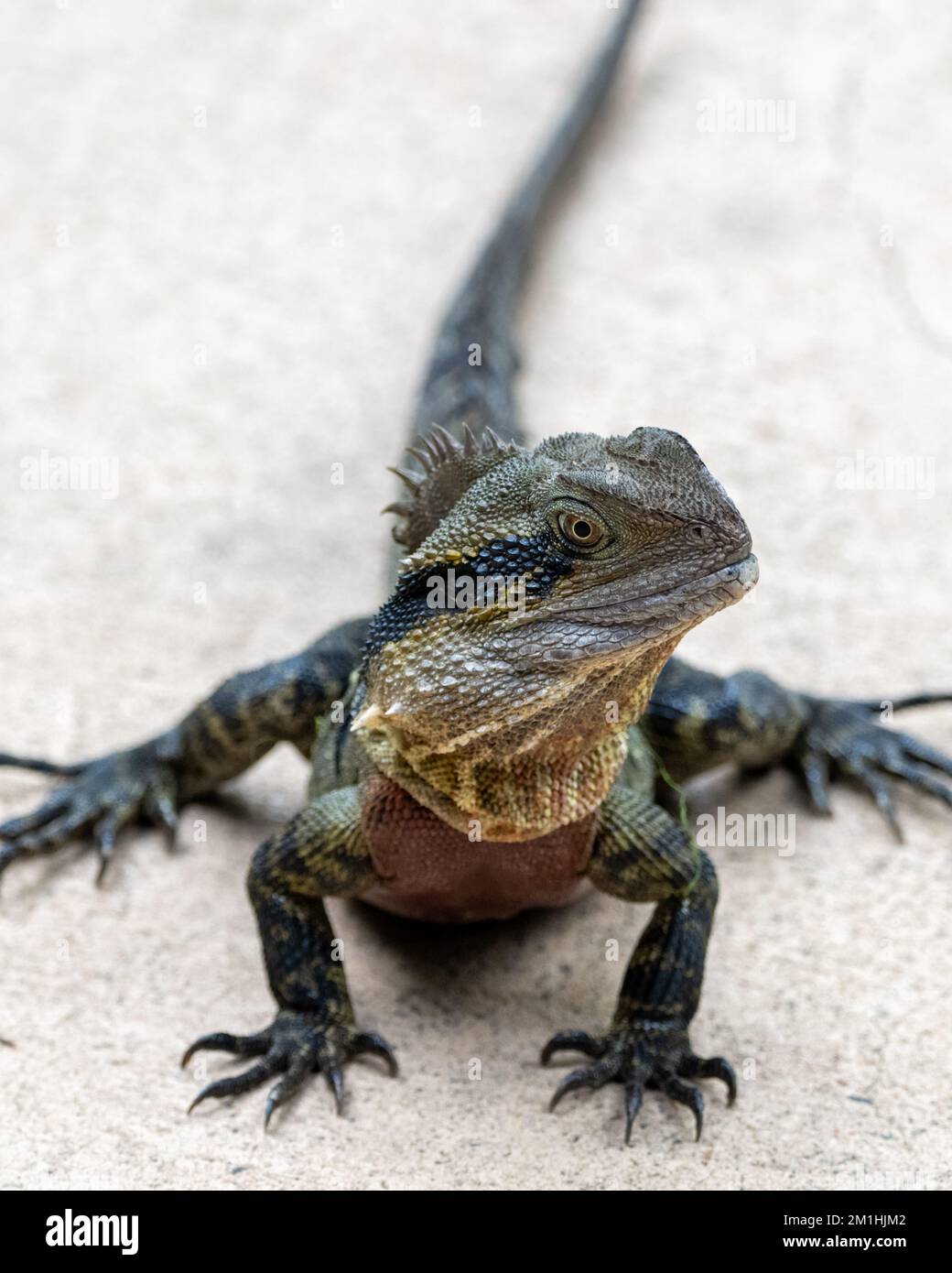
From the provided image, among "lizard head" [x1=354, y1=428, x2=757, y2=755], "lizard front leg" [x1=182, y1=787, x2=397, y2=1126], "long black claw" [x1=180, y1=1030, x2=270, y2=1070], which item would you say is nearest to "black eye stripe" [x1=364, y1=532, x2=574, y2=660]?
"lizard head" [x1=354, y1=428, x2=757, y2=755]

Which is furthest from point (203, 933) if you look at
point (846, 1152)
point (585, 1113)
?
point (846, 1152)

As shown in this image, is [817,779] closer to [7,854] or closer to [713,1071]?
[713,1071]

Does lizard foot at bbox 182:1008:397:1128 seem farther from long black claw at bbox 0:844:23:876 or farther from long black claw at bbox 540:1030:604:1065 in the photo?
long black claw at bbox 0:844:23:876

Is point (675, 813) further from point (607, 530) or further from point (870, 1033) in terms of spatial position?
point (607, 530)

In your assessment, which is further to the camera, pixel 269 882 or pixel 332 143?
pixel 332 143

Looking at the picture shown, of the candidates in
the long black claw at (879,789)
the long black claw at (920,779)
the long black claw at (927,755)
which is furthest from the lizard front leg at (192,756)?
the long black claw at (927,755)

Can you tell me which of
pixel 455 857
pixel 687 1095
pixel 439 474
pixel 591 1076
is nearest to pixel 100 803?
pixel 455 857
